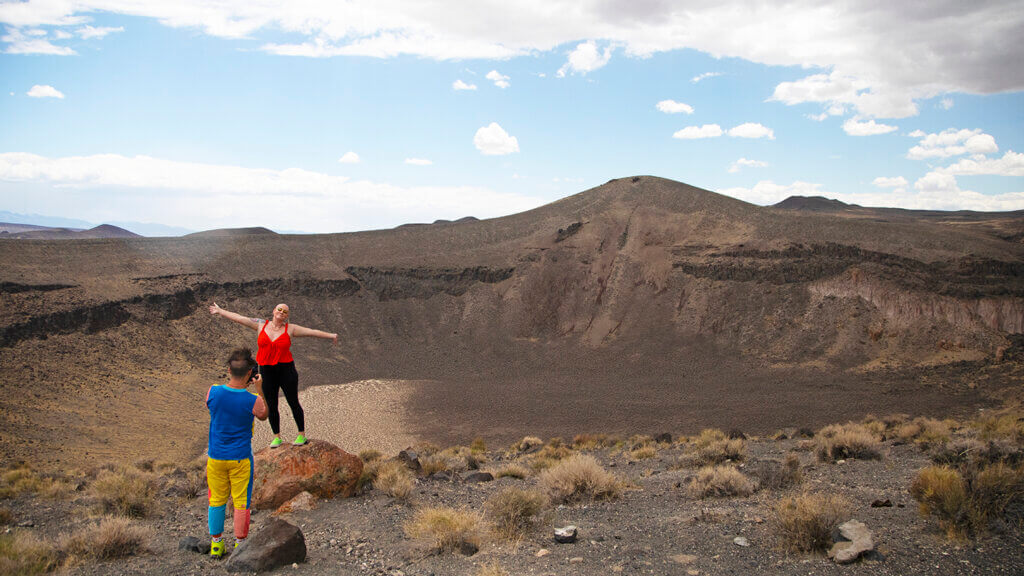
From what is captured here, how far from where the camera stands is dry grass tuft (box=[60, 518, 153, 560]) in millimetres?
6723

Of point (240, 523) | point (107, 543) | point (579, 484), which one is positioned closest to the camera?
point (240, 523)

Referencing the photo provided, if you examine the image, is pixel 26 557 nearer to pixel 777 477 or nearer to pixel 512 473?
pixel 512 473

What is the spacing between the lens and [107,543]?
676cm

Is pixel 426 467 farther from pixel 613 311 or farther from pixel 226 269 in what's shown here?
pixel 226 269

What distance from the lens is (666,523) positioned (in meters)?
7.83

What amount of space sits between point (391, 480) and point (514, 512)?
313 cm

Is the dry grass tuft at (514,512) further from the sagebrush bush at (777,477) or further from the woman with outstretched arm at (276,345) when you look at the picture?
the sagebrush bush at (777,477)

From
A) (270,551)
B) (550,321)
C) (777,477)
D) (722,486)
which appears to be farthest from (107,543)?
Result: (550,321)

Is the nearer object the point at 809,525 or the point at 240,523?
the point at 809,525

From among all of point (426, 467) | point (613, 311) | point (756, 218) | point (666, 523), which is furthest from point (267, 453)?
point (756, 218)

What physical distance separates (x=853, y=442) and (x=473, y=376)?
87.2 feet

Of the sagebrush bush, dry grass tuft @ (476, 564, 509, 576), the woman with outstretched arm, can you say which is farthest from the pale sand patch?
dry grass tuft @ (476, 564, 509, 576)

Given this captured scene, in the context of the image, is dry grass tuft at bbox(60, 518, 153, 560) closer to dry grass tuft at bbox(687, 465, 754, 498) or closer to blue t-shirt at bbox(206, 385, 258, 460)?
blue t-shirt at bbox(206, 385, 258, 460)

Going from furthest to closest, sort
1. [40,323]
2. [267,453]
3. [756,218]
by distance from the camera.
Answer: [756,218], [40,323], [267,453]
